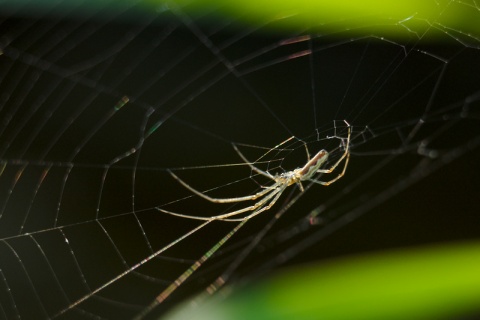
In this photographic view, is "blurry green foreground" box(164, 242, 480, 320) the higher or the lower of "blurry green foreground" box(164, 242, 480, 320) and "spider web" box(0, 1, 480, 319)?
the lower

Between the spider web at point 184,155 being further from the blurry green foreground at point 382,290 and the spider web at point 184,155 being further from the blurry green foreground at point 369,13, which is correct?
the blurry green foreground at point 382,290

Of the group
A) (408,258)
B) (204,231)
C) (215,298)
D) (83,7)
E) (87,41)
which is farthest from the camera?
(204,231)

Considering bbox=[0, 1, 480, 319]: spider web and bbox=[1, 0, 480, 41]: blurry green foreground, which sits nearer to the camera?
bbox=[1, 0, 480, 41]: blurry green foreground

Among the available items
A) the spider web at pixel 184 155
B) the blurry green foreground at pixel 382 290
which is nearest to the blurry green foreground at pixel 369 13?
the blurry green foreground at pixel 382 290

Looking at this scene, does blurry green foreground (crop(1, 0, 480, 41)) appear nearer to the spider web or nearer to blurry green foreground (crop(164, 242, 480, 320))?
blurry green foreground (crop(164, 242, 480, 320))

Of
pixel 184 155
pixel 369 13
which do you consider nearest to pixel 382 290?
pixel 369 13

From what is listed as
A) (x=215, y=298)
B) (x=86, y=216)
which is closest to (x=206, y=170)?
(x=86, y=216)

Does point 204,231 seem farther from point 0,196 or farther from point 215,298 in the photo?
point 215,298

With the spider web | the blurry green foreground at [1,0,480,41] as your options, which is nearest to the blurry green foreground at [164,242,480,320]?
the blurry green foreground at [1,0,480,41]
